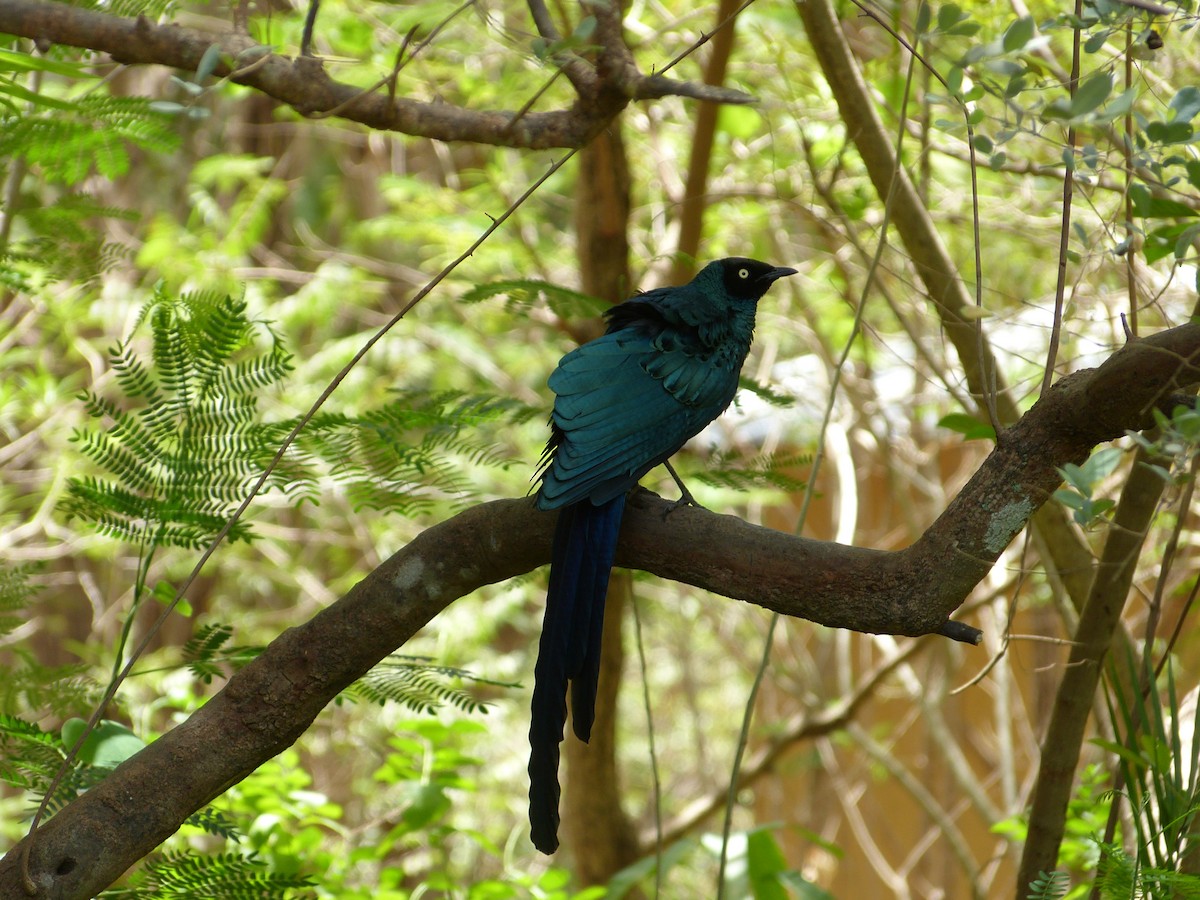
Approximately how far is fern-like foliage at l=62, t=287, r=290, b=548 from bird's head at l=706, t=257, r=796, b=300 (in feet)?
3.33

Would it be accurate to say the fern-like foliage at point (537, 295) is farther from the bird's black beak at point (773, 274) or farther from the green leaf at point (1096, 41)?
the green leaf at point (1096, 41)

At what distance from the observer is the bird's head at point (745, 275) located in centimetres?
249

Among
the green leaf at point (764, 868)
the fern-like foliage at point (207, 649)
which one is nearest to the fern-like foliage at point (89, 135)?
the fern-like foliage at point (207, 649)

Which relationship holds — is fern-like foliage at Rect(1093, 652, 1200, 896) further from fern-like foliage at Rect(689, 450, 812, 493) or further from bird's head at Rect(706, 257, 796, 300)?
bird's head at Rect(706, 257, 796, 300)

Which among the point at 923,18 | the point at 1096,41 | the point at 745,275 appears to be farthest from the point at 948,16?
the point at 745,275

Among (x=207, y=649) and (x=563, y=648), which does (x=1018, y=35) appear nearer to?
(x=563, y=648)

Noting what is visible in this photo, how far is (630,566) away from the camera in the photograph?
5.89 feet

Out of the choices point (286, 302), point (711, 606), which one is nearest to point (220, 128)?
point (286, 302)

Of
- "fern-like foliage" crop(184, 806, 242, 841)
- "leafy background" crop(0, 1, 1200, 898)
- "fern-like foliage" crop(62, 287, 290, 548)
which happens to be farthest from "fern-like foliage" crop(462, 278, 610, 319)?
"fern-like foliage" crop(184, 806, 242, 841)

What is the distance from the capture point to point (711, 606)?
5754 mm

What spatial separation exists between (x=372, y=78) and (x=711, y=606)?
3.17 m

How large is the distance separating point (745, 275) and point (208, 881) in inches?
66.1

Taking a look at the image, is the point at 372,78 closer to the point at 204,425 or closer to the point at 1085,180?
Result: the point at 204,425

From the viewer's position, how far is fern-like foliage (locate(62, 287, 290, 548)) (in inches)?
80.8
